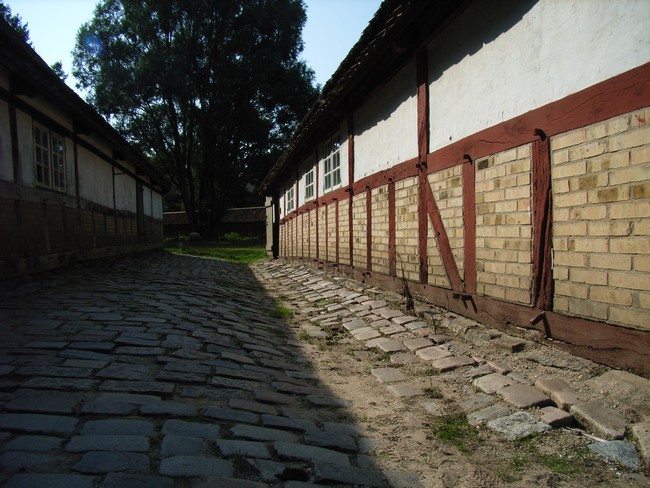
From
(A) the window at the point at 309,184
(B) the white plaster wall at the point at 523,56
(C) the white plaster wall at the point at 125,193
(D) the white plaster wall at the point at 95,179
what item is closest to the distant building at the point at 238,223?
(C) the white plaster wall at the point at 125,193

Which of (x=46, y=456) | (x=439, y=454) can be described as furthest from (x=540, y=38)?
(x=46, y=456)

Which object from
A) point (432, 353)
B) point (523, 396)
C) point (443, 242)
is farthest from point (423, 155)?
point (523, 396)

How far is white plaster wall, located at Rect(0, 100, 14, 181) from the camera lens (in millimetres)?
7074

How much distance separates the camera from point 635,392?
2709mm

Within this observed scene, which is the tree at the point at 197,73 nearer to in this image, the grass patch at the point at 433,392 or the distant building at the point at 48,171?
the distant building at the point at 48,171

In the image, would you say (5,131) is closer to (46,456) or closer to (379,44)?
(379,44)

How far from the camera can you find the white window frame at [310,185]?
40.7 ft

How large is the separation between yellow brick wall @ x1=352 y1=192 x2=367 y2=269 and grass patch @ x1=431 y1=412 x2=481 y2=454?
16.1 feet

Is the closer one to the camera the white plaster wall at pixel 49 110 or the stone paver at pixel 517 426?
the stone paver at pixel 517 426

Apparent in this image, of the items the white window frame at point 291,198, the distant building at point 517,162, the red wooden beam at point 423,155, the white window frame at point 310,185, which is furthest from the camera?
the white window frame at point 291,198

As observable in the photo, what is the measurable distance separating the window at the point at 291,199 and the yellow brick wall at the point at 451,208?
10.9m

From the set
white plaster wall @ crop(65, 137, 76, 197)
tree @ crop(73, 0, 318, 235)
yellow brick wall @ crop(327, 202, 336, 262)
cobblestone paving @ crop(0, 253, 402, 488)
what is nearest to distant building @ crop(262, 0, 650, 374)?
cobblestone paving @ crop(0, 253, 402, 488)

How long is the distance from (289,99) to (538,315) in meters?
29.9

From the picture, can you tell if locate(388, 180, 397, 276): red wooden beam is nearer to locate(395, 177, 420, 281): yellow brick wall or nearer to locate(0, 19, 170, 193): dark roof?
locate(395, 177, 420, 281): yellow brick wall
